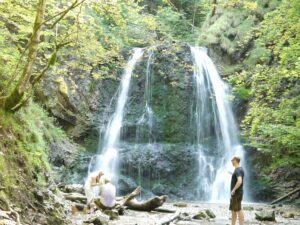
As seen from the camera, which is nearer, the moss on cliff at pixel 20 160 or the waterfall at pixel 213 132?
the moss on cliff at pixel 20 160

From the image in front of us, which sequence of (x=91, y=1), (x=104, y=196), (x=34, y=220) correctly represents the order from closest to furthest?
(x=34, y=220) → (x=91, y=1) → (x=104, y=196)

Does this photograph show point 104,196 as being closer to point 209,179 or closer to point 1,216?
point 1,216

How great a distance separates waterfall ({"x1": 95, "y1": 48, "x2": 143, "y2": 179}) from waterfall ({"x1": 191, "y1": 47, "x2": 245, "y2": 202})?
3.77 metres

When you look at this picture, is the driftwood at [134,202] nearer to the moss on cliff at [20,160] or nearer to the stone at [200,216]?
the stone at [200,216]

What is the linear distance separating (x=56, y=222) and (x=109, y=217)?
110 inches

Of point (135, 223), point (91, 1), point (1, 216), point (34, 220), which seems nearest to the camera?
point (1, 216)

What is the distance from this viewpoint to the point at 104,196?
9281 millimetres

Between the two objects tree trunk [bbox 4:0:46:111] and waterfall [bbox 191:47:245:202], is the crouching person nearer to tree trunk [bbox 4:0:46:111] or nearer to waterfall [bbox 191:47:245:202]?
tree trunk [bbox 4:0:46:111]

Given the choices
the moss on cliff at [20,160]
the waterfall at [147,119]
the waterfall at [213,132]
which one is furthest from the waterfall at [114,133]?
the moss on cliff at [20,160]

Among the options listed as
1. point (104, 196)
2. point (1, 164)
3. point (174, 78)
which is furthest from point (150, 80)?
point (1, 164)

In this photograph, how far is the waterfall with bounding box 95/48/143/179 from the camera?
17.7m

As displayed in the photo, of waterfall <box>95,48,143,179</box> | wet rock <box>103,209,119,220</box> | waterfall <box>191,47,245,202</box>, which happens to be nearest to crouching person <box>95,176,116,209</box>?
wet rock <box>103,209,119,220</box>

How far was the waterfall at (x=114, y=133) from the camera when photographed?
17.7 m

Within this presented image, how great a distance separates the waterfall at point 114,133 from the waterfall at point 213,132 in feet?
12.4
